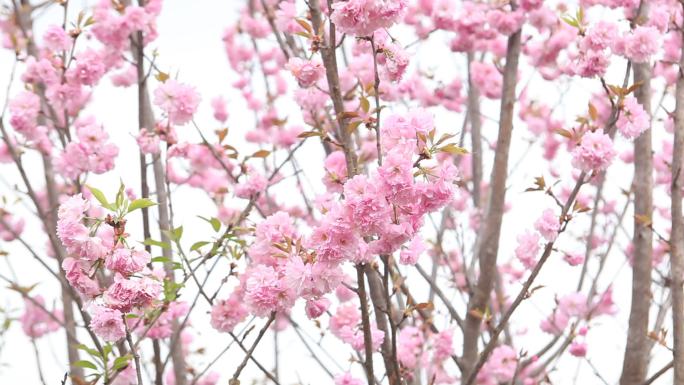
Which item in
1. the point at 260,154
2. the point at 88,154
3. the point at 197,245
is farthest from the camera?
the point at 88,154

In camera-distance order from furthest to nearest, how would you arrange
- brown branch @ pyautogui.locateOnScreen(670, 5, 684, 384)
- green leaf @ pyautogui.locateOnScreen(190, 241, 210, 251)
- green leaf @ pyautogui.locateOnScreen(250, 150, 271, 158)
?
green leaf @ pyautogui.locateOnScreen(250, 150, 271, 158) → brown branch @ pyautogui.locateOnScreen(670, 5, 684, 384) → green leaf @ pyautogui.locateOnScreen(190, 241, 210, 251)

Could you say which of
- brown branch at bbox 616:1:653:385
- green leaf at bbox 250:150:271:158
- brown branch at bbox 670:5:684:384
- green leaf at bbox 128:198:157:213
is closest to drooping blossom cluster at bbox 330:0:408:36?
green leaf at bbox 128:198:157:213

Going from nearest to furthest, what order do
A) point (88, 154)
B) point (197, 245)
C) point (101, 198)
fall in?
point (101, 198), point (197, 245), point (88, 154)

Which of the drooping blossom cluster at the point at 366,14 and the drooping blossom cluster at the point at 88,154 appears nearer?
the drooping blossom cluster at the point at 366,14

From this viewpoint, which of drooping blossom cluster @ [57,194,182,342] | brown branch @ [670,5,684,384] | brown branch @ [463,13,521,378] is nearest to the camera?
drooping blossom cluster @ [57,194,182,342]

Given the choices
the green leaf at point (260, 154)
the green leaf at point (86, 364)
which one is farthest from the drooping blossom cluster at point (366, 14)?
the green leaf at point (260, 154)

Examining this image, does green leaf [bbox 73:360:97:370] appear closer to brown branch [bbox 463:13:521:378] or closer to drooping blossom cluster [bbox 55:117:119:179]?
drooping blossom cluster [bbox 55:117:119:179]

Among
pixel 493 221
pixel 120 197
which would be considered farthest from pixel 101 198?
pixel 493 221

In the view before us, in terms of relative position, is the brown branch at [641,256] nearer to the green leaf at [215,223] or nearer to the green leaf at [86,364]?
the green leaf at [215,223]

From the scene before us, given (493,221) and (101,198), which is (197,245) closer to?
(101,198)

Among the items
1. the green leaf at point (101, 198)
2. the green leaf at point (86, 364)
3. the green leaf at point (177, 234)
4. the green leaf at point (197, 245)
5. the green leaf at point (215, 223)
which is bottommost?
the green leaf at point (86, 364)

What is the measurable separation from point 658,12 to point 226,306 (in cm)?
207

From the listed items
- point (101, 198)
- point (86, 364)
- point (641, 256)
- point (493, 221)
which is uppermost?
point (493, 221)

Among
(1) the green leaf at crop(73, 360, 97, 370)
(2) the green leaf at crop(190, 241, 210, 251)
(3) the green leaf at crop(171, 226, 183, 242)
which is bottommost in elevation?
(1) the green leaf at crop(73, 360, 97, 370)
